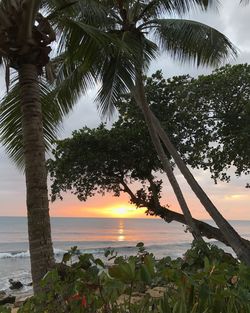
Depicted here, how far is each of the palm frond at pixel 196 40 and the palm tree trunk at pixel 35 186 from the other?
6.66m

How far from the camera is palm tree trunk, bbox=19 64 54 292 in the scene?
502 cm

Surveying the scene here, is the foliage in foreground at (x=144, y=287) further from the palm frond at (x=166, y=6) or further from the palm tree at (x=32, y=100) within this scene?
the palm frond at (x=166, y=6)

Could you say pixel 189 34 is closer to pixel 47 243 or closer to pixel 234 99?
pixel 234 99

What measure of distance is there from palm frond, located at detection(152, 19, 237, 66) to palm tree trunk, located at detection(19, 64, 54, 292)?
262 inches

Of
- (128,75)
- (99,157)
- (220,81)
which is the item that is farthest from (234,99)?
(128,75)

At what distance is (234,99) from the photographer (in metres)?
15.5

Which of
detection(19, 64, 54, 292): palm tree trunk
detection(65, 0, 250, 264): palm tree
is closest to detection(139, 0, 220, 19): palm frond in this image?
detection(65, 0, 250, 264): palm tree

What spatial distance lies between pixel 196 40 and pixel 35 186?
24.6ft

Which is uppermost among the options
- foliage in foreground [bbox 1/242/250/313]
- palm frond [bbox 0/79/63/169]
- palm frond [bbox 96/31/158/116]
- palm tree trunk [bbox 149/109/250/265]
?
palm frond [bbox 96/31/158/116]

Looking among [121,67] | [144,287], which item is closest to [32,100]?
[144,287]

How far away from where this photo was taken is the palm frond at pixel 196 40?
1138 cm

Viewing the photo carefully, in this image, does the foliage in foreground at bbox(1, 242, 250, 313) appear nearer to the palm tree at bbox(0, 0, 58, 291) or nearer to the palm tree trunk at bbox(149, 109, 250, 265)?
the palm tree at bbox(0, 0, 58, 291)

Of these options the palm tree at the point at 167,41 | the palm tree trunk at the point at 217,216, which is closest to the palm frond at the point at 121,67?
the palm tree at the point at 167,41

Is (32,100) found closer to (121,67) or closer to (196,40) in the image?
(121,67)
